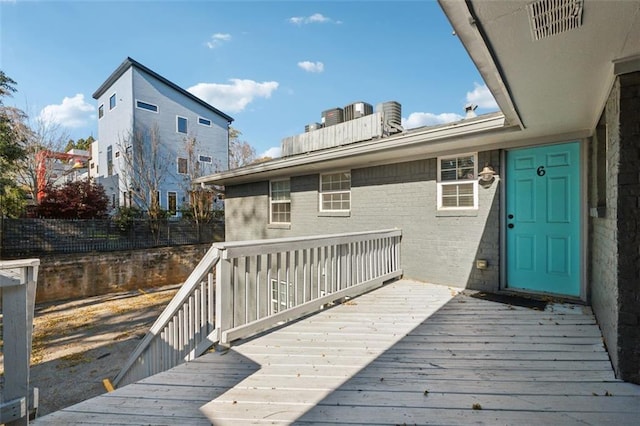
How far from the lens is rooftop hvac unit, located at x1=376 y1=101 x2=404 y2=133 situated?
7.41 m

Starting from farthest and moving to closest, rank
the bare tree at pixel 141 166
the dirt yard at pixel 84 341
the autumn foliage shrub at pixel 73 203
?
the bare tree at pixel 141 166 < the autumn foliage shrub at pixel 73 203 < the dirt yard at pixel 84 341

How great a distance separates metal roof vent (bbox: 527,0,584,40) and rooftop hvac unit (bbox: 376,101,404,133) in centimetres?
553

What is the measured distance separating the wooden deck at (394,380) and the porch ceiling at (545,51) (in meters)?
2.29

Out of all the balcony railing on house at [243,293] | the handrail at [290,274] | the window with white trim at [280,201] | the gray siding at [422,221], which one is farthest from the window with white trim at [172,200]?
the handrail at [290,274]

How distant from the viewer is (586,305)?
161 inches

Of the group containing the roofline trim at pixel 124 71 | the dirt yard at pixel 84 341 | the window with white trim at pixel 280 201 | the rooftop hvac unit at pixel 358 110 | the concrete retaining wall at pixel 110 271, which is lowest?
the dirt yard at pixel 84 341

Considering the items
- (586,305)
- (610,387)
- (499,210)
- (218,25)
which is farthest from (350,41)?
(610,387)

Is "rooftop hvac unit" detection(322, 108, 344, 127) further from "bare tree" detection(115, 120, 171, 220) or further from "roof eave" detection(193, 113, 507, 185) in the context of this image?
"bare tree" detection(115, 120, 171, 220)

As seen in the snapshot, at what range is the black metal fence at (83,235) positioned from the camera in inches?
385

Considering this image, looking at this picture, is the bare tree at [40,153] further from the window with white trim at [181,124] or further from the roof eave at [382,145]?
the roof eave at [382,145]

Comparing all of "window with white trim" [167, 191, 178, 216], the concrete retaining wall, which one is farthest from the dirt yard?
"window with white trim" [167, 191, 178, 216]

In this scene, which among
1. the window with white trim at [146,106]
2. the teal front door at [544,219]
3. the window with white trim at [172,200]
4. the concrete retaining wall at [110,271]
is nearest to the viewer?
the teal front door at [544,219]

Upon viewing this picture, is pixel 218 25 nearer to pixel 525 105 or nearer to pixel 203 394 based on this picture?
pixel 525 105

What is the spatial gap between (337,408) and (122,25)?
322 inches
